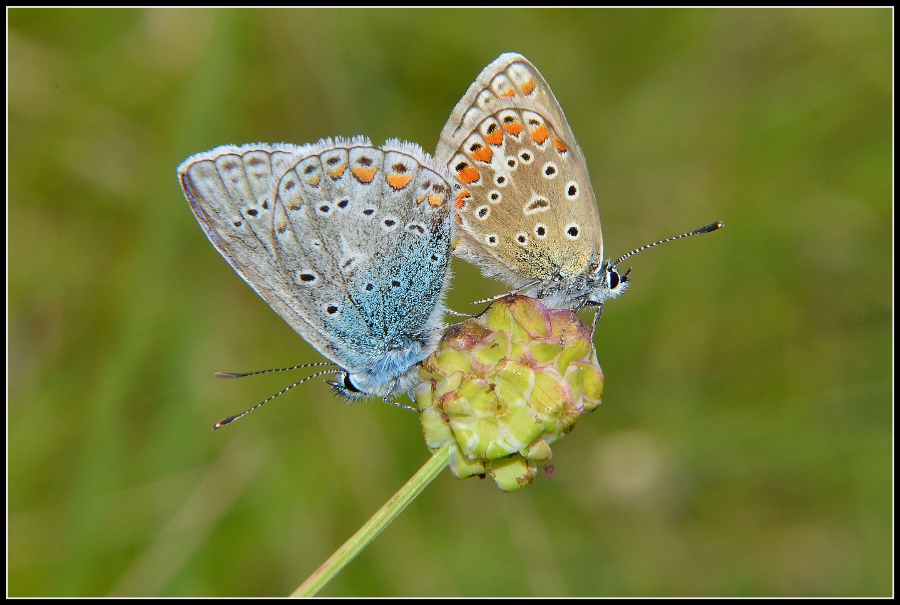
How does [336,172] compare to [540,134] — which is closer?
[336,172]

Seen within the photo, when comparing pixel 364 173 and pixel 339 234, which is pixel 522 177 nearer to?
pixel 364 173

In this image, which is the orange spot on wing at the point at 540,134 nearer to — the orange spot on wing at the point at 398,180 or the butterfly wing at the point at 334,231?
the butterfly wing at the point at 334,231

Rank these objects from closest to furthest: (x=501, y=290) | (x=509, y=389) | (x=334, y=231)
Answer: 1. (x=509, y=389)
2. (x=334, y=231)
3. (x=501, y=290)

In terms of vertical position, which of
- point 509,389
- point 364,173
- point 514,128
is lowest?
point 509,389

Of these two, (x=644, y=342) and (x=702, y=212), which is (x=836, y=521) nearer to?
(x=644, y=342)

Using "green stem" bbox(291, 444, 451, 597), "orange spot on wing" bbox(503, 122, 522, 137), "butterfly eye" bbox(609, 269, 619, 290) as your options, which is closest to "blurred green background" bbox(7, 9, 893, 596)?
"orange spot on wing" bbox(503, 122, 522, 137)

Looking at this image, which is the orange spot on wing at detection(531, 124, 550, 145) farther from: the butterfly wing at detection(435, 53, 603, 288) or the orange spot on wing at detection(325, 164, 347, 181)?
the orange spot on wing at detection(325, 164, 347, 181)

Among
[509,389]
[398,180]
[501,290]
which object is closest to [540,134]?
[398,180]

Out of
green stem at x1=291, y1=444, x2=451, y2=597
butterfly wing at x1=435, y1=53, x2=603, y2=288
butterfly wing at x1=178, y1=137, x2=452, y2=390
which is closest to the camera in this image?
green stem at x1=291, y1=444, x2=451, y2=597
